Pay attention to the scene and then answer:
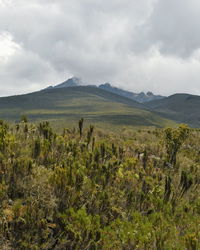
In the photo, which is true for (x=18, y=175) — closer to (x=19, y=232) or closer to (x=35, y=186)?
(x=35, y=186)

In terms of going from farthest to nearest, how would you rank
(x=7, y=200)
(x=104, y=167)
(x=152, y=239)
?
(x=104, y=167)
(x=7, y=200)
(x=152, y=239)

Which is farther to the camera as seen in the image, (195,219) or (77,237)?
(195,219)

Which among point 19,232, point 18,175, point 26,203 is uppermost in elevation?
point 18,175

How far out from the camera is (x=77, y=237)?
7051 millimetres

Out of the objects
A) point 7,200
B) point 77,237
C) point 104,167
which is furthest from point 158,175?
point 7,200

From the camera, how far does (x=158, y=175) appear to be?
44.2 feet

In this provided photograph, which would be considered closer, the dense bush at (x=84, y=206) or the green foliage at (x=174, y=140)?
the dense bush at (x=84, y=206)

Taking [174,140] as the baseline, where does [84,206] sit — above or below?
below

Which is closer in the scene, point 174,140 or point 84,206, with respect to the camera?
point 84,206

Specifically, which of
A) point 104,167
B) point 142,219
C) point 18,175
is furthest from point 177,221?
point 18,175

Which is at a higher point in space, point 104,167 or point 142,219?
point 104,167

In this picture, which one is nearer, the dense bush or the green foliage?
the dense bush

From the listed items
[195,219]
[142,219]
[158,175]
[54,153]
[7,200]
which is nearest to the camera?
[7,200]

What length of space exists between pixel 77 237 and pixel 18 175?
2.98 metres
